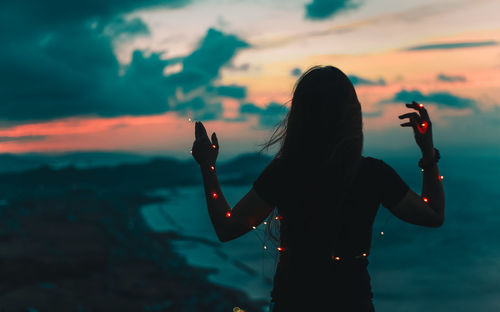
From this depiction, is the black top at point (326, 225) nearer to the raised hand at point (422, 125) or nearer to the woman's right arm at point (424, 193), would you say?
the woman's right arm at point (424, 193)

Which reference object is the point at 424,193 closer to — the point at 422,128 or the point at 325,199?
the point at 422,128

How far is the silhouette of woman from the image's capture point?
189cm

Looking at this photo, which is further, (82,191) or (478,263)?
(82,191)

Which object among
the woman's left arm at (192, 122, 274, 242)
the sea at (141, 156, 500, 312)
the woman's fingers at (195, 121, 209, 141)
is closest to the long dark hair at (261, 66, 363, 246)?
the woman's left arm at (192, 122, 274, 242)

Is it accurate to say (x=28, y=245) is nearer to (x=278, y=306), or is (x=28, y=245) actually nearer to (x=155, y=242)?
(x=155, y=242)

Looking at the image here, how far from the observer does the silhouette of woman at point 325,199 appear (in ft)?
6.21

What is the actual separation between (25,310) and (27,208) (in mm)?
96452

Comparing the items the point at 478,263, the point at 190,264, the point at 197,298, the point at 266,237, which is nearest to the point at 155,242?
the point at 190,264

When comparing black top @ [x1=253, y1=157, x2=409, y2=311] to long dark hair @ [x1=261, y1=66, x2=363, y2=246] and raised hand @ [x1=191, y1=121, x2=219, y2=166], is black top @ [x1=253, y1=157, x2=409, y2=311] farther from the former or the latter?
raised hand @ [x1=191, y1=121, x2=219, y2=166]

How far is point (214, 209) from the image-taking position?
207 cm

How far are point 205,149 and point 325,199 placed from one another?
2.33 feet

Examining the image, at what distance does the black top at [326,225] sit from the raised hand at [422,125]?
31cm

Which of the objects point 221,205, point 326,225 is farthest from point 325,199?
point 221,205

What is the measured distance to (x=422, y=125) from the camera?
209cm
